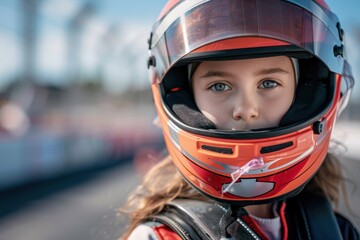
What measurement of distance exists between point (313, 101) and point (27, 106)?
990 cm

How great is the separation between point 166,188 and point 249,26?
720 millimetres

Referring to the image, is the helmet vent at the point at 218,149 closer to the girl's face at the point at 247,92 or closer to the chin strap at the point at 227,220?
the girl's face at the point at 247,92

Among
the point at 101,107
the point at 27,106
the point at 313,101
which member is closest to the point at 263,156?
the point at 313,101

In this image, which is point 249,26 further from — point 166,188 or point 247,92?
point 166,188

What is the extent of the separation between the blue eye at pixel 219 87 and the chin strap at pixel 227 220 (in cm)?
39

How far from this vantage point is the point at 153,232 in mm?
1478

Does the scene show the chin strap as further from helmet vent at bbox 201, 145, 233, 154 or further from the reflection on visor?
the reflection on visor

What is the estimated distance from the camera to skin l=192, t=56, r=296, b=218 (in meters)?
1.41

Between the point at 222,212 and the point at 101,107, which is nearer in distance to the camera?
the point at 222,212

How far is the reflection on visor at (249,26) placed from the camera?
1.38 m

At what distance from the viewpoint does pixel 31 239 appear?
488 centimetres

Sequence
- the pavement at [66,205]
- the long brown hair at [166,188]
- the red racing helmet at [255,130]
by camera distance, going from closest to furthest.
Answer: the red racing helmet at [255,130] → the long brown hair at [166,188] → the pavement at [66,205]

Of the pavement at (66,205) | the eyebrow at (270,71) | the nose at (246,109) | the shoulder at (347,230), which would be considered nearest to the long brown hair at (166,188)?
the shoulder at (347,230)

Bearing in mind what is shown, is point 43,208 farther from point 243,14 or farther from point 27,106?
point 243,14
